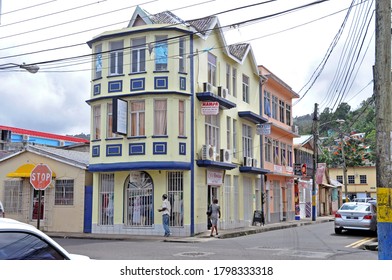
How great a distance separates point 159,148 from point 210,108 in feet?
10.6

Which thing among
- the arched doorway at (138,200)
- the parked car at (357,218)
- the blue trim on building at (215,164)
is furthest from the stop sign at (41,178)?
the parked car at (357,218)

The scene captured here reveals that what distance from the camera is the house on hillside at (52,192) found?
23969 mm

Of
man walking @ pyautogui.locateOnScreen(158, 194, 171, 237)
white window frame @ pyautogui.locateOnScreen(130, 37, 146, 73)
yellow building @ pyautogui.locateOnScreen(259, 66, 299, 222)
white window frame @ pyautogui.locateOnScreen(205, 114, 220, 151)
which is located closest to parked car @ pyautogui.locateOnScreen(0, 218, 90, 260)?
man walking @ pyautogui.locateOnScreen(158, 194, 171, 237)

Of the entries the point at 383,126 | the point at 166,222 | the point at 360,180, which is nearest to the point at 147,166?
the point at 166,222

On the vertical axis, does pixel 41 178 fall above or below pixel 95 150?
below

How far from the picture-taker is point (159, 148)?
72.4ft

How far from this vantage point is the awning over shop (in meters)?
24.3

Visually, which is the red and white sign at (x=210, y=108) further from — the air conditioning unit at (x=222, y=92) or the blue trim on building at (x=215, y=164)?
the blue trim on building at (x=215, y=164)

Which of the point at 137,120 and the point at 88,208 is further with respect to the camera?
the point at 88,208

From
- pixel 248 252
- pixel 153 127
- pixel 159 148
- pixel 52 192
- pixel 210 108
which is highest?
pixel 210 108

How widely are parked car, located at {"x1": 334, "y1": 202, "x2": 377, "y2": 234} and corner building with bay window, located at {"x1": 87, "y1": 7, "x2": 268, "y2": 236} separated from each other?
622cm

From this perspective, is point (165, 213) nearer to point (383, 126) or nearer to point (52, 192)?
point (52, 192)

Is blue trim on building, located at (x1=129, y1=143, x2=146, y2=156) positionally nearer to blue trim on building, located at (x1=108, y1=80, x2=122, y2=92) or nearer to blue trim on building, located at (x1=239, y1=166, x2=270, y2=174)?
blue trim on building, located at (x1=108, y1=80, x2=122, y2=92)
